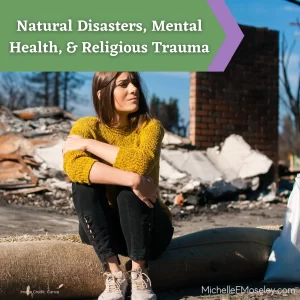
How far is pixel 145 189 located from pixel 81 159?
0.35 m

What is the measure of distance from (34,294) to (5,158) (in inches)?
238

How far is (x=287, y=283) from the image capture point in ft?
9.52

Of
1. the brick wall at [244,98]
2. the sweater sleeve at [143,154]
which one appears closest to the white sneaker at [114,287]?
the sweater sleeve at [143,154]

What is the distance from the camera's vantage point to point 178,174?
24.4ft

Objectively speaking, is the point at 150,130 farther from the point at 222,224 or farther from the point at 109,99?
the point at 222,224

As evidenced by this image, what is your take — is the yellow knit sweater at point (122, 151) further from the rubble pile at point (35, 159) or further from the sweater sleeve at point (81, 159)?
the rubble pile at point (35, 159)

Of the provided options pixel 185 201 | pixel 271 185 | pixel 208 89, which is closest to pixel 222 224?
pixel 185 201

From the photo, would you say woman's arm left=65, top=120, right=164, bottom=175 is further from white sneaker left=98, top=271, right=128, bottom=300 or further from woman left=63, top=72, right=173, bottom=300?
white sneaker left=98, top=271, right=128, bottom=300

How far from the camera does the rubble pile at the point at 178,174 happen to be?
7176 millimetres

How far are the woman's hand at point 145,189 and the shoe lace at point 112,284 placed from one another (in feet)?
1.23
